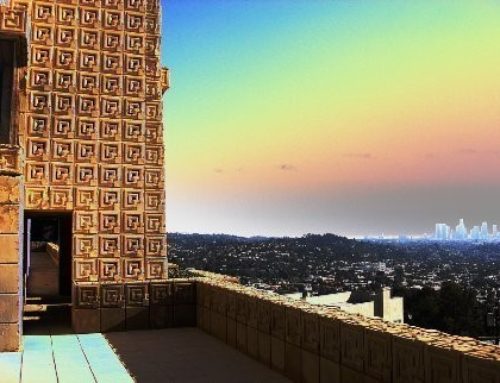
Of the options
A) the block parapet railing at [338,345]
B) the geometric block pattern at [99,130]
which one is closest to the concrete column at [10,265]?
the geometric block pattern at [99,130]

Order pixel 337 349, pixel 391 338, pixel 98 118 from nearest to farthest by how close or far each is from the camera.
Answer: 1. pixel 391 338
2. pixel 337 349
3. pixel 98 118

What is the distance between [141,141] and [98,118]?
790 mm

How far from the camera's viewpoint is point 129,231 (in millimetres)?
9508

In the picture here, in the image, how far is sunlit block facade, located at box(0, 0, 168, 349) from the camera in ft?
28.1

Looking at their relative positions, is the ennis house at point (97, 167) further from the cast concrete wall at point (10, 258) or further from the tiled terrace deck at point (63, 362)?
the tiled terrace deck at point (63, 362)

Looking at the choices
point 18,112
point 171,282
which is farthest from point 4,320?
point 18,112

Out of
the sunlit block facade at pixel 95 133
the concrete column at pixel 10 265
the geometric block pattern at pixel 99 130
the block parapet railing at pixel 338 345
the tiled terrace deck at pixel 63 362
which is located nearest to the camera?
the block parapet railing at pixel 338 345

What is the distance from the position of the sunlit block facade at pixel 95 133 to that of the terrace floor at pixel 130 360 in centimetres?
86

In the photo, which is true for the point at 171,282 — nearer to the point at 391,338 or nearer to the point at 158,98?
the point at 158,98

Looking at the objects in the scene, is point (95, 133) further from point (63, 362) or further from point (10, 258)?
point (63, 362)

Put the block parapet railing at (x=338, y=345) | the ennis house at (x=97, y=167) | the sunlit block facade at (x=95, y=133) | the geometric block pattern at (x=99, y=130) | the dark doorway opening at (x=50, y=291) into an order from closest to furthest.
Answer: the block parapet railing at (x=338, y=345)
the ennis house at (x=97, y=167)
the sunlit block facade at (x=95, y=133)
the geometric block pattern at (x=99, y=130)
the dark doorway opening at (x=50, y=291)

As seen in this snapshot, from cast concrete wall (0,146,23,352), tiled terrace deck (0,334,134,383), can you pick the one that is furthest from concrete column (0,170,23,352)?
tiled terrace deck (0,334,134,383)

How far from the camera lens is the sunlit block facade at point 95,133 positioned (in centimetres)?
858

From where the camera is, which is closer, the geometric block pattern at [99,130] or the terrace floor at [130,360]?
the terrace floor at [130,360]
